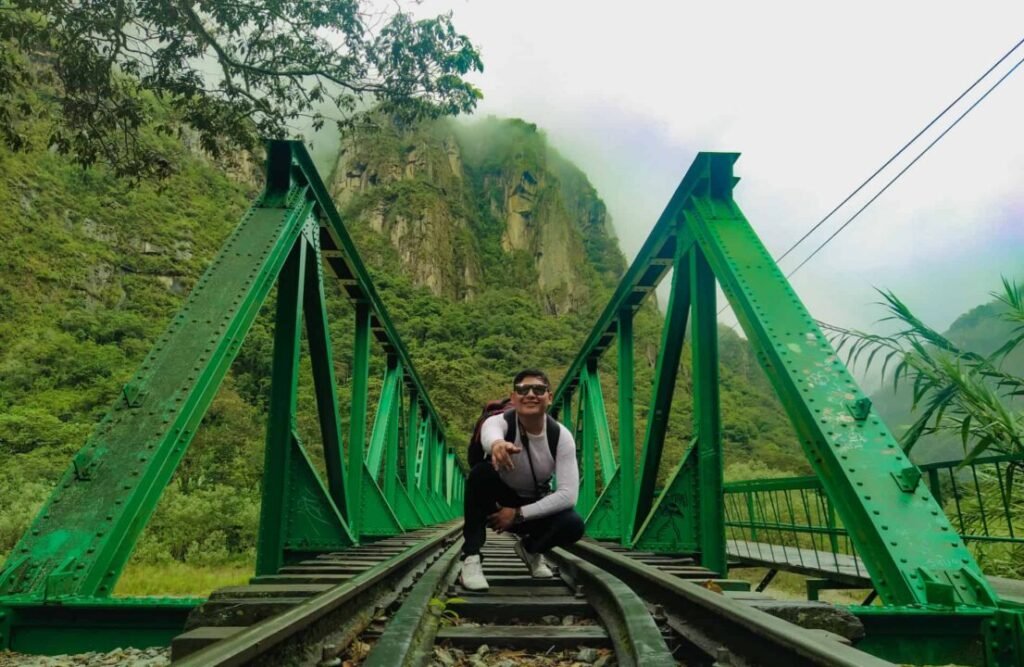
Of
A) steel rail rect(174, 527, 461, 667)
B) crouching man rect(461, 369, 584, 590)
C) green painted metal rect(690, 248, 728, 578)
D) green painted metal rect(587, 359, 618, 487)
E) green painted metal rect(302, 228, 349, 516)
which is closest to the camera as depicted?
steel rail rect(174, 527, 461, 667)

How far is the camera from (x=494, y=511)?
10.8ft

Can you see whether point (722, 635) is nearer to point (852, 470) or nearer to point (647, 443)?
point (852, 470)

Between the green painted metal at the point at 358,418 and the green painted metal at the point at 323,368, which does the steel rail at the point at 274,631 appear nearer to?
the green painted metal at the point at 323,368

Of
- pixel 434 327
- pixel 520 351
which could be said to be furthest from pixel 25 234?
pixel 520 351

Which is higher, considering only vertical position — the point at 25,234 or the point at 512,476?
the point at 25,234

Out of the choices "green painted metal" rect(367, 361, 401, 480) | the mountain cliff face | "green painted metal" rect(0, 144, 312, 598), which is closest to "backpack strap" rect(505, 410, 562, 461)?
"green painted metal" rect(0, 144, 312, 598)

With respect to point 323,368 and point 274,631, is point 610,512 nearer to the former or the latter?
point 323,368

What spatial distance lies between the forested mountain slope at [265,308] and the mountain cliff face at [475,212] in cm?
37

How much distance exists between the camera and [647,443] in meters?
4.98

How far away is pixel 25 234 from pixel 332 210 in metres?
46.4

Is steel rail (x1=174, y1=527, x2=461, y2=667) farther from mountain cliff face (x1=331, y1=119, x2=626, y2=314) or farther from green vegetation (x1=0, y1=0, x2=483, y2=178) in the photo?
mountain cliff face (x1=331, y1=119, x2=626, y2=314)

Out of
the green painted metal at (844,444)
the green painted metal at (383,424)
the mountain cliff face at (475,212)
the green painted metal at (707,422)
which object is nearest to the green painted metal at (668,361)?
the green painted metal at (707,422)

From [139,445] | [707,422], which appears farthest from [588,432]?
[139,445]

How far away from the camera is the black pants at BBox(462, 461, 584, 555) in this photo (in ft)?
10.5
